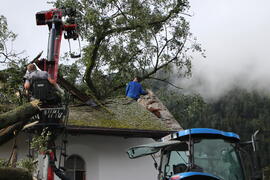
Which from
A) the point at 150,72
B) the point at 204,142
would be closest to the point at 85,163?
the point at 204,142

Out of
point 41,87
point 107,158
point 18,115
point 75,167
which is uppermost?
point 41,87

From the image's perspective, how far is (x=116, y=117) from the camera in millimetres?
14062

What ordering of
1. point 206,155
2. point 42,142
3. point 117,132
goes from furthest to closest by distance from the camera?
1. point 117,132
2. point 42,142
3. point 206,155

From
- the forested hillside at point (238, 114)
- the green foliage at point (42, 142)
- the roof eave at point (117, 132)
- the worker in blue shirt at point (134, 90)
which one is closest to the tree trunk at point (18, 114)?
the green foliage at point (42, 142)

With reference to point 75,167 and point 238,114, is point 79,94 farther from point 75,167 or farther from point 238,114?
point 238,114

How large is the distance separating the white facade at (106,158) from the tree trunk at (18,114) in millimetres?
5006

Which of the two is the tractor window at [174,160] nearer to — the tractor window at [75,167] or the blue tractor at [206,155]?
the blue tractor at [206,155]

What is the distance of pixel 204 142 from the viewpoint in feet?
26.7

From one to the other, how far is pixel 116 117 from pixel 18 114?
6532 mm

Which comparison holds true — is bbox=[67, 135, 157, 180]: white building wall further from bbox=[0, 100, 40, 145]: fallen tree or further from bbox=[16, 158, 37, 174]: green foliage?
bbox=[0, 100, 40, 145]: fallen tree

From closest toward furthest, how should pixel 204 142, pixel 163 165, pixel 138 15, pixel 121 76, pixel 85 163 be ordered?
pixel 204 142, pixel 163 165, pixel 85 163, pixel 138 15, pixel 121 76

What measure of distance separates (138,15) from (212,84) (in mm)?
90645

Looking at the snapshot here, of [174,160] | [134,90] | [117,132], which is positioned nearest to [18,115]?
[174,160]

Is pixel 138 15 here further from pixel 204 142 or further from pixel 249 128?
pixel 249 128
